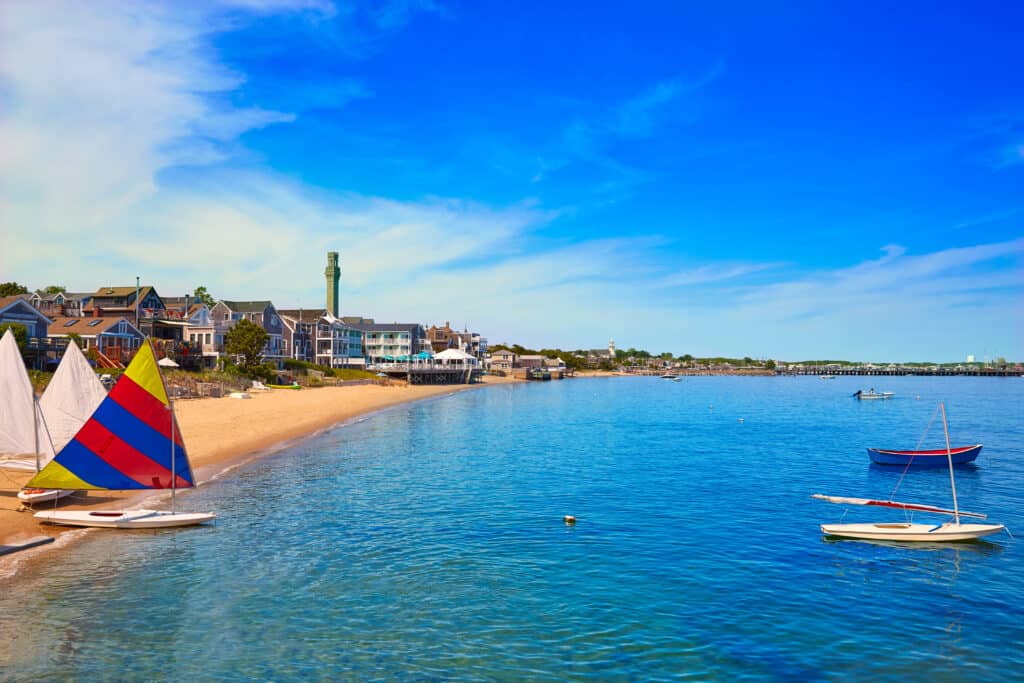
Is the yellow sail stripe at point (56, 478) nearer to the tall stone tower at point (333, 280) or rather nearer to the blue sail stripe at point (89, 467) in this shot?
the blue sail stripe at point (89, 467)

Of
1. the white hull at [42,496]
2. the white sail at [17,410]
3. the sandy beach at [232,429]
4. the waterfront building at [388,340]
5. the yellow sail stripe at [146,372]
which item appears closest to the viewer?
the yellow sail stripe at [146,372]

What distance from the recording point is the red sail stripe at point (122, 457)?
2094 cm

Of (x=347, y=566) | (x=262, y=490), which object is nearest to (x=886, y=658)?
(x=347, y=566)

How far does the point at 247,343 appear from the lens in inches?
3337

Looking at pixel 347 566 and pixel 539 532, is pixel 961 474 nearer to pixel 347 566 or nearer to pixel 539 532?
pixel 539 532

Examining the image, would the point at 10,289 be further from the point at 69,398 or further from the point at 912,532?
the point at 912,532

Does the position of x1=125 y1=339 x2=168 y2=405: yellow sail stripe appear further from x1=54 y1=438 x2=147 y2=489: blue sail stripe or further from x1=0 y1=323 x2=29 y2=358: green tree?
x1=0 y1=323 x2=29 y2=358: green tree

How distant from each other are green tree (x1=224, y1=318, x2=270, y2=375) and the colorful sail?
64.8 metres

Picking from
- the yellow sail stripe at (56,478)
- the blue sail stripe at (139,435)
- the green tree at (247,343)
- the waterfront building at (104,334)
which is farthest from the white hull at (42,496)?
the green tree at (247,343)

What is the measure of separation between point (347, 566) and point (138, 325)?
7455cm

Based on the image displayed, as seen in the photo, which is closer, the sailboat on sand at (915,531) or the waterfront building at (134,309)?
the sailboat on sand at (915,531)

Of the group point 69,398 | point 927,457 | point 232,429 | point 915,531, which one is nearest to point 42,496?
point 69,398

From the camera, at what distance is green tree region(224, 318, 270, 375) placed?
8456 cm

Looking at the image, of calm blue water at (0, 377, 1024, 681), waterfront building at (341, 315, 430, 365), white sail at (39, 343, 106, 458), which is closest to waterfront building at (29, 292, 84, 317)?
waterfront building at (341, 315, 430, 365)
